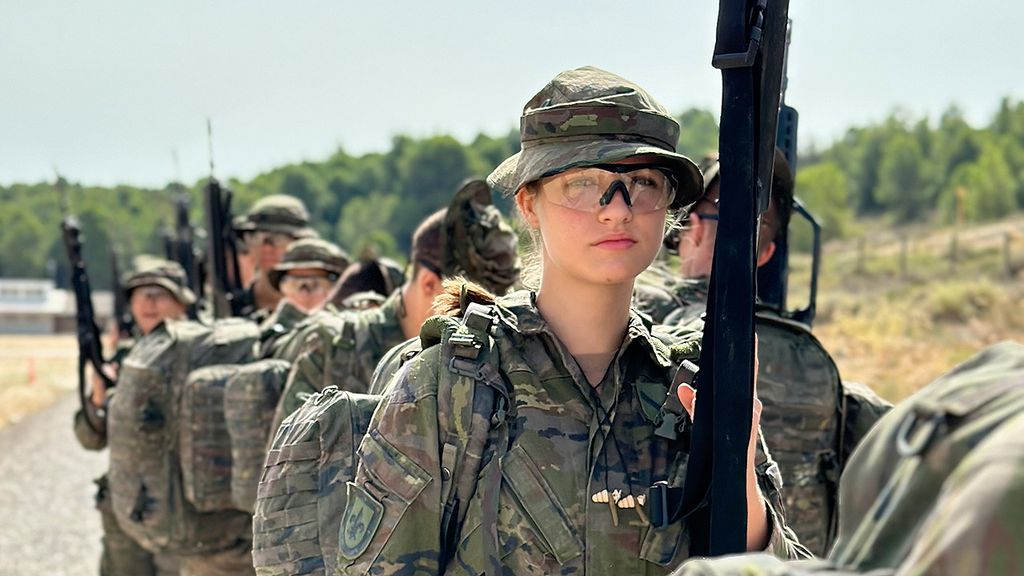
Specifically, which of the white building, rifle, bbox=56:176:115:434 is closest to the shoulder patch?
rifle, bbox=56:176:115:434

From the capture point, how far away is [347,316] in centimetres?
573

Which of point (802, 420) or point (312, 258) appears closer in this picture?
point (802, 420)

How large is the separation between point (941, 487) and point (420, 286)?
167 inches

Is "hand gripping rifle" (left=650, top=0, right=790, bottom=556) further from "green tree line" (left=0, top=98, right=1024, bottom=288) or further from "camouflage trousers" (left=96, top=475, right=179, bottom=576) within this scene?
"green tree line" (left=0, top=98, right=1024, bottom=288)

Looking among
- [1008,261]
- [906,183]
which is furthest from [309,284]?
[906,183]

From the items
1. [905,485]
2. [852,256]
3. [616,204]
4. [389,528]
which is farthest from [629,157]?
[852,256]

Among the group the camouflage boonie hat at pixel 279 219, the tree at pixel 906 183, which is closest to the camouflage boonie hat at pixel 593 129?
the camouflage boonie hat at pixel 279 219

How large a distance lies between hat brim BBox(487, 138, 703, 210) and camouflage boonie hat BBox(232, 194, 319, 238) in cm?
651

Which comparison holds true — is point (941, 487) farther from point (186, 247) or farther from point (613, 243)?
point (186, 247)

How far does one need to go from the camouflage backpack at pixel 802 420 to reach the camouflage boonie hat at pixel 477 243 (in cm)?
152

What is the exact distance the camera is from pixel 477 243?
5426 millimetres

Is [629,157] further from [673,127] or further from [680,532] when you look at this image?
[680,532]

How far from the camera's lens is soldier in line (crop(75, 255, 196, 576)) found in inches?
320

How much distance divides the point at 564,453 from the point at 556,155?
67 cm
